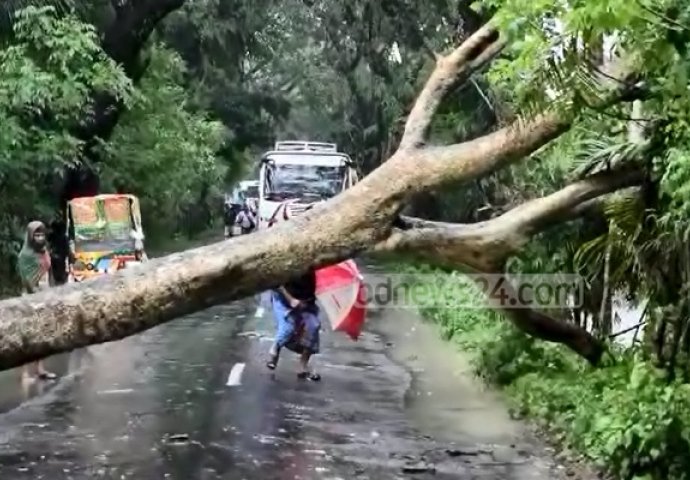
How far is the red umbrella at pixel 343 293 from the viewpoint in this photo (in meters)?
14.0

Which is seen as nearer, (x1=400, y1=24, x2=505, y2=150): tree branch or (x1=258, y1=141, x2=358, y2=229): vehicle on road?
(x1=400, y1=24, x2=505, y2=150): tree branch

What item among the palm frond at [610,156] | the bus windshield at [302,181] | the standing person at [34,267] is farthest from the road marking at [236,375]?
the bus windshield at [302,181]

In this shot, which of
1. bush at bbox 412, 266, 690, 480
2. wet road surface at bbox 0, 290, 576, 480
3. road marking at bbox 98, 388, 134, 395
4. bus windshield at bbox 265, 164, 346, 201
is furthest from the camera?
bus windshield at bbox 265, 164, 346, 201

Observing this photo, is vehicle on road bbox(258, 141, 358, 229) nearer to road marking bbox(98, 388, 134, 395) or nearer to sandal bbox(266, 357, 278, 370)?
sandal bbox(266, 357, 278, 370)

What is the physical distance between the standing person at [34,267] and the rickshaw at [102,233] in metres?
6.98

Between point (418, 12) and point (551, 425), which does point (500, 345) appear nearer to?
point (551, 425)

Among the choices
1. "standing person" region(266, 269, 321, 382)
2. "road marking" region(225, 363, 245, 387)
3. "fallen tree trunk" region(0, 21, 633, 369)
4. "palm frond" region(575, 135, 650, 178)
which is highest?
"palm frond" region(575, 135, 650, 178)

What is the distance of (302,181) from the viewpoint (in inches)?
1195

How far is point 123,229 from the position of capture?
2355 centimetres

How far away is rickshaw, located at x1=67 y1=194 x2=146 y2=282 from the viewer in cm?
2205

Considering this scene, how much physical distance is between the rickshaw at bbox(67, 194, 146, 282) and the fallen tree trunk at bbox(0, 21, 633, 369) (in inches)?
535

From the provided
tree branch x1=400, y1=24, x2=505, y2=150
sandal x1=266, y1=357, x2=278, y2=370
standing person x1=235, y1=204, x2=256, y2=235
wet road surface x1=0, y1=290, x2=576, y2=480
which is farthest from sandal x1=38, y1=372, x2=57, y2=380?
standing person x1=235, y1=204, x2=256, y2=235

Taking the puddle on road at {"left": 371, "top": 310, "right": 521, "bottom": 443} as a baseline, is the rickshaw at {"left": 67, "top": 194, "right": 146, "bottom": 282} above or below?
above

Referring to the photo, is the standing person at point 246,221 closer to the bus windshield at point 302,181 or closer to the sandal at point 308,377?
the bus windshield at point 302,181
